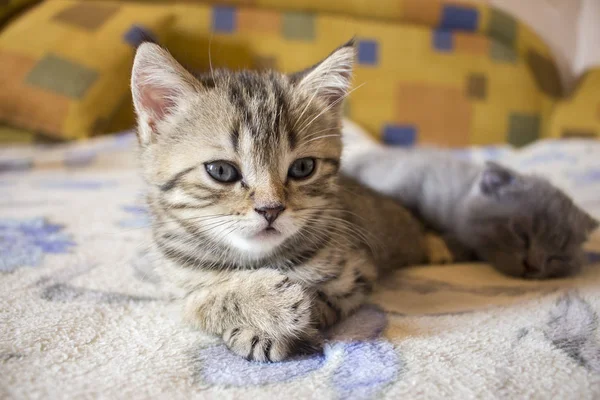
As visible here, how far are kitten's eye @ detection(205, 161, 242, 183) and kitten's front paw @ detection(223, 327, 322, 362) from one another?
0.24 meters

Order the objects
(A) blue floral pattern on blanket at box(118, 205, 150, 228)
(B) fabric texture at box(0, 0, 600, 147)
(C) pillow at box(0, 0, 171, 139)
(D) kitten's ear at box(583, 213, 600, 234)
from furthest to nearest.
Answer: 1. (B) fabric texture at box(0, 0, 600, 147)
2. (C) pillow at box(0, 0, 171, 139)
3. (A) blue floral pattern on blanket at box(118, 205, 150, 228)
4. (D) kitten's ear at box(583, 213, 600, 234)

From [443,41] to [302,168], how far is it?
1.90 meters

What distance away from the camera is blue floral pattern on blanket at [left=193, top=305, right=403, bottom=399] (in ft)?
1.87

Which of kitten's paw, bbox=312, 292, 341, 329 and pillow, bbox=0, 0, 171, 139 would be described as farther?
pillow, bbox=0, 0, 171, 139

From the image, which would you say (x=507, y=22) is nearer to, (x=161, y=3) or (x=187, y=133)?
(x=161, y=3)

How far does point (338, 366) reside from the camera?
609 mm

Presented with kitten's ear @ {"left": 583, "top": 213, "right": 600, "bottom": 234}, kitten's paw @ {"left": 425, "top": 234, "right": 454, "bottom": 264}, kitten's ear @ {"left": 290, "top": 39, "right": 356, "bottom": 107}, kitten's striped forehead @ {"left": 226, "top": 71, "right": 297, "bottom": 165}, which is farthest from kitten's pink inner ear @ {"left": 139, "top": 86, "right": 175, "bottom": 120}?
kitten's ear @ {"left": 583, "top": 213, "right": 600, "bottom": 234}

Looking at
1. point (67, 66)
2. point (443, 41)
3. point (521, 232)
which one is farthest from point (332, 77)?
point (443, 41)

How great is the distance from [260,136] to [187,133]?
0.46ft

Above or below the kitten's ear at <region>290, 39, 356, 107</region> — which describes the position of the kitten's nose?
below

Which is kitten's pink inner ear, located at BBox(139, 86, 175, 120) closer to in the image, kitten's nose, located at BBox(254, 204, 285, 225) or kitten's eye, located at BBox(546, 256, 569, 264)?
kitten's nose, located at BBox(254, 204, 285, 225)

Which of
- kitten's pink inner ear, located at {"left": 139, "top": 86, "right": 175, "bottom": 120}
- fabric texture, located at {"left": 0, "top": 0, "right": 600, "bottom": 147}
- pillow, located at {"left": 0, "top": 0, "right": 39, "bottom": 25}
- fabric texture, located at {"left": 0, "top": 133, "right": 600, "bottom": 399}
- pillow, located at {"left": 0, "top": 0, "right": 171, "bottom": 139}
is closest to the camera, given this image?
fabric texture, located at {"left": 0, "top": 133, "right": 600, "bottom": 399}

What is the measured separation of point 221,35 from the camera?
7.38ft

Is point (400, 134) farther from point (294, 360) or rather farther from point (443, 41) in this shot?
point (294, 360)
